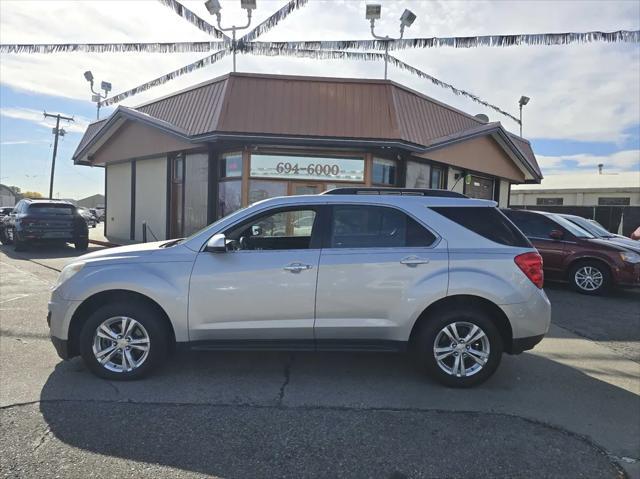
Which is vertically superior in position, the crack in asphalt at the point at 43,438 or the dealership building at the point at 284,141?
the dealership building at the point at 284,141

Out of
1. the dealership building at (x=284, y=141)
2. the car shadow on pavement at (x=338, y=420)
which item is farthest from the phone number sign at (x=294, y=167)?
the car shadow on pavement at (x=338, y=420)

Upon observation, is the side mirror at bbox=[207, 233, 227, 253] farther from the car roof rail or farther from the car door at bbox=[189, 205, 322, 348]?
the car roof rail

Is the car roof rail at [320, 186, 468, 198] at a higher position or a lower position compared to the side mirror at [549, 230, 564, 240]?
higher

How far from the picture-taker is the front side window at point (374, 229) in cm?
442

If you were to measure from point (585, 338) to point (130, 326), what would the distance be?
5654 mm

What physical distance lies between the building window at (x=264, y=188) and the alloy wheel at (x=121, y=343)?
8.41 m

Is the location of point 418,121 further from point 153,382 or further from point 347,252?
point 153,382

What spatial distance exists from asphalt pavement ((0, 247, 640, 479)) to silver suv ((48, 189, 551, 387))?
0.36 meters

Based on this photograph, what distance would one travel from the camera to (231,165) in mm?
12953

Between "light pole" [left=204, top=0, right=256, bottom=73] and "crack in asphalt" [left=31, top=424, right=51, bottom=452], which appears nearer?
"crack in asphalt" [left=31, top=424, right=51, bottom=452]

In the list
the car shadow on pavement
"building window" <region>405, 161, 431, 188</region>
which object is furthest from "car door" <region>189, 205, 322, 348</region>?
"building window" <region>405, 161, 431, 188</region>

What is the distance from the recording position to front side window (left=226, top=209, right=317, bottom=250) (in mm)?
4578

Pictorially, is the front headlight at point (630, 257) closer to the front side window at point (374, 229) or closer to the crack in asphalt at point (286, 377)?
the front side window at point (374, 229)

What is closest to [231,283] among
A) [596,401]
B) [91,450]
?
[91,450]
